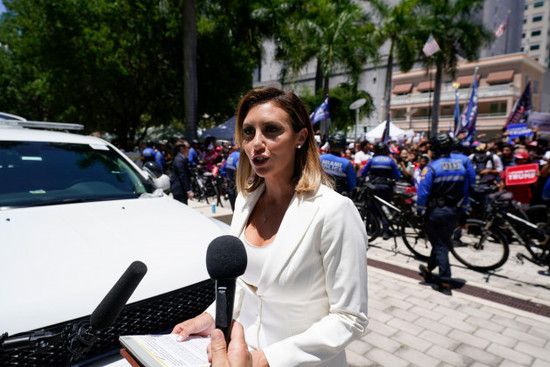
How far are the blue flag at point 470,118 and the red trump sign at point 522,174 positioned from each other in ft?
24.8

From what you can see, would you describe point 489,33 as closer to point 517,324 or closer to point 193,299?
point 517,324

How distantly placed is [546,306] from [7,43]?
1433 inches

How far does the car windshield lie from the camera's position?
9.96 ft

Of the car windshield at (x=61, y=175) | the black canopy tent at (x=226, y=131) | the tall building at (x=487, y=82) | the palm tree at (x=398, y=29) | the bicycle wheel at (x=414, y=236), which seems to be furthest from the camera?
the tall building at (x=487, y=82)

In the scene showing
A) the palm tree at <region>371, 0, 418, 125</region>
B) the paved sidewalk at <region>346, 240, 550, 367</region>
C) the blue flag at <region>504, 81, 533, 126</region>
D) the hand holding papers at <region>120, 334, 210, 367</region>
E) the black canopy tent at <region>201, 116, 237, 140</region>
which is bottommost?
the paved sidewalk at <region>346, 240, 550, 367</region>

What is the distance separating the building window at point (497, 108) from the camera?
1683 inches

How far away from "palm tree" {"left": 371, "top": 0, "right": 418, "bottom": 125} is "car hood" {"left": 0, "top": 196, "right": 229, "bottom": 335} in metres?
23.9

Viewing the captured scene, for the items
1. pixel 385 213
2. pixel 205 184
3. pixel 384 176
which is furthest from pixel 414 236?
pixel 205 184

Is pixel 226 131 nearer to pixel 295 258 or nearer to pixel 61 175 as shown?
pixel 61 175

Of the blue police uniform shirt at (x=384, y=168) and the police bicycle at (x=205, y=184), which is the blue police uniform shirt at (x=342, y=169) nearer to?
the blue police uniform shirt at (x=384, y=168)

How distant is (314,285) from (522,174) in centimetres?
751

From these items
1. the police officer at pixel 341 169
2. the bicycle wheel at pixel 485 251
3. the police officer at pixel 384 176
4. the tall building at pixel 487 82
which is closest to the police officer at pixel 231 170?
the police officer at pixel 341 169

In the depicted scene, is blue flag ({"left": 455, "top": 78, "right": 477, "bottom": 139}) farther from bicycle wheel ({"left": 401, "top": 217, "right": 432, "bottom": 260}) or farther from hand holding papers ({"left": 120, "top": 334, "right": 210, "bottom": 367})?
hand holding papers ({"left": 120, "top": 334, "right": 210, "bottom": 367})

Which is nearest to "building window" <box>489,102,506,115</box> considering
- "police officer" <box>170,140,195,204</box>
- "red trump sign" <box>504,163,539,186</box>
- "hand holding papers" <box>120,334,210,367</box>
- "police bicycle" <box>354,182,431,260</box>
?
"red trump sign" <box>504,163,539,186</box>
